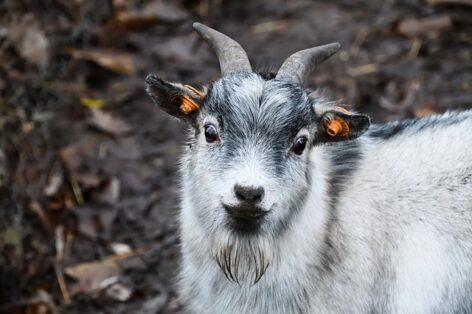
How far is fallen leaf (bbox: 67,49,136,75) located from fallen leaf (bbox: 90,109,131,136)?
62cm

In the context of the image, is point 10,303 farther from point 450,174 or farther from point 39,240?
point 450,174

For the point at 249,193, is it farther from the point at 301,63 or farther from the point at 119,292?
the point at 119,292

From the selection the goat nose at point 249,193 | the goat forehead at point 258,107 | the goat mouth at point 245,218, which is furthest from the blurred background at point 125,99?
the goat nose at point 249,193

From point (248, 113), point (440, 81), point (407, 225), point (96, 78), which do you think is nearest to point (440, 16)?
point (440, 81)

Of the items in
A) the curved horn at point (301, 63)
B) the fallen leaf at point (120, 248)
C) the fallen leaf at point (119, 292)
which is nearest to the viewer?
the curved horn at point (301, 63)

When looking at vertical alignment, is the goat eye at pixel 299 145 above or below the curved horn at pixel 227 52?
below

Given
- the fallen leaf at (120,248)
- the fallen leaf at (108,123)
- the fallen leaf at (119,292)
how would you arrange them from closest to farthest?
1. the fallen leaf at (119,292)
2. the fallen leaf at (120,248)
3. the fallen leaf at (108,123)

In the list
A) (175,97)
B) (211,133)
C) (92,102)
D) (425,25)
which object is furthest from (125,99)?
(211,133)

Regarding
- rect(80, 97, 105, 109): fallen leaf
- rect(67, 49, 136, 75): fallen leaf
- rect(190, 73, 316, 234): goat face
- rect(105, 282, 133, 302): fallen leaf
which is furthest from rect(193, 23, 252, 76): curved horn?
rect(67, 49, 136, 75): fallen leaf

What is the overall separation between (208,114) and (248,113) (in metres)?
0.27

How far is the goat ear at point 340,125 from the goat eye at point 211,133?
0.57m

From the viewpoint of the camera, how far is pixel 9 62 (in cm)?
660

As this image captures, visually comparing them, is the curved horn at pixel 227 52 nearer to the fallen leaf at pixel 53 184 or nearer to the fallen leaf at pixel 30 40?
the fallen leaf at pixel 30 40

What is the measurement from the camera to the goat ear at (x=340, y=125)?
478cm
